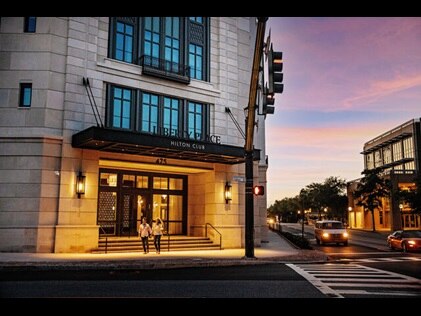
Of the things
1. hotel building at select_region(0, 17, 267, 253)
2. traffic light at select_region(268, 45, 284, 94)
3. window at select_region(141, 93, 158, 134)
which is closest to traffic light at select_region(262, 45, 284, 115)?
traffic light at select_region(268, 45, 284, 94)

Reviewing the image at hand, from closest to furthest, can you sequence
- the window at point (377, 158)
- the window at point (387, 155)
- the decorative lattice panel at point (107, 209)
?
1. the decorative lattice panel at point (107, 209)
2. the window at point (387, 155)
3. the window at point (377, 158)

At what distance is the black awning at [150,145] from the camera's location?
63.3 ft

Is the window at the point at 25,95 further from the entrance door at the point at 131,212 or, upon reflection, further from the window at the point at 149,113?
the entrance door at the point at 131,212

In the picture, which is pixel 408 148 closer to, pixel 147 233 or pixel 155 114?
pixel 155 114

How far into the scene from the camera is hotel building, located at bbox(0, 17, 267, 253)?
20.0m

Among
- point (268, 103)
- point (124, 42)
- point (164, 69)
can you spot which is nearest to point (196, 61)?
point (164, 69)

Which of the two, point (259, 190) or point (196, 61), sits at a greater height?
point (196, 61)

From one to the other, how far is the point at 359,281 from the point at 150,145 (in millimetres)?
11331

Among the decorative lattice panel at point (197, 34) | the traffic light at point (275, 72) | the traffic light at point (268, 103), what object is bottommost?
the traffic light at point (268, 103)

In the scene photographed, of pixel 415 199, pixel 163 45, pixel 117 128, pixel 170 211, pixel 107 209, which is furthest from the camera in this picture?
pixel 415 199

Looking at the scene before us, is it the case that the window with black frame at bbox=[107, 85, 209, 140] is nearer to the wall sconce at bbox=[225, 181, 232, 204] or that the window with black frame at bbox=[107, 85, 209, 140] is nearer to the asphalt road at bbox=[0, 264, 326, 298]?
the wall sconce at bbox=[225, 181, 232, 204]

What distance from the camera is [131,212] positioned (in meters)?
24.8

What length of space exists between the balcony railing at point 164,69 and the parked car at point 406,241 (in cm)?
1566

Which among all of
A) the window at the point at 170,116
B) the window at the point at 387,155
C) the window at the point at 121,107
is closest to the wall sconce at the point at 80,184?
the window at the point at 121,107
